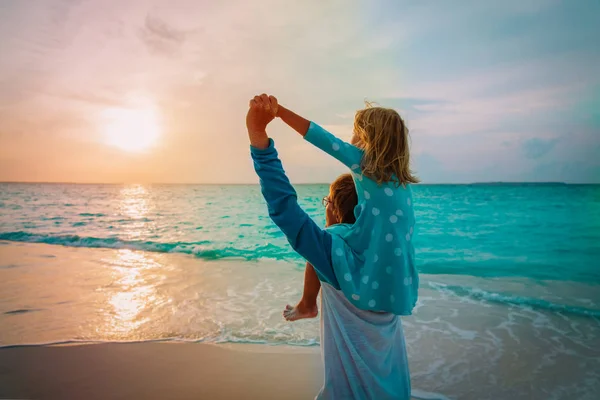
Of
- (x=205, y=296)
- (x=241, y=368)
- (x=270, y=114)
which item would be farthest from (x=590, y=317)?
(x=270, y=114)

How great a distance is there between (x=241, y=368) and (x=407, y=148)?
2.63 meters

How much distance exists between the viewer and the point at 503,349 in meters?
4.26

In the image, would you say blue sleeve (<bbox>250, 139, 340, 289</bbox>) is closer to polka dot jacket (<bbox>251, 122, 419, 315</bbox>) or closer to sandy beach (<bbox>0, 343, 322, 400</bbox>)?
polka dot jacket (<bbox>251, 122, 419, 315</bbox>)

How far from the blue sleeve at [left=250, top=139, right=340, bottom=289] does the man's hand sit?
35mm

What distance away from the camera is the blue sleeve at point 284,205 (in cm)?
159

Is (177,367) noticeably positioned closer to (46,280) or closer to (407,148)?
(407,148)

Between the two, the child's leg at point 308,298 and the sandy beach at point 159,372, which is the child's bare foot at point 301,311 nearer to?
the child's leg at point 308,298

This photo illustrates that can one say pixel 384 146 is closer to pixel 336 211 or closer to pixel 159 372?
pixel 336 211

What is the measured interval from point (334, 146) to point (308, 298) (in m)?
0.86

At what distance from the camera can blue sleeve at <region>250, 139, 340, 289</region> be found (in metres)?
1.59

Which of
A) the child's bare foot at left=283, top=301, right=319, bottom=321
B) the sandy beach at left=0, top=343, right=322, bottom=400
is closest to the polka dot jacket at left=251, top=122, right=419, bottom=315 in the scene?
the child's bare foot at left=283, top=301, right=319, bottom=321

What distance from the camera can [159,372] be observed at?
3365mm

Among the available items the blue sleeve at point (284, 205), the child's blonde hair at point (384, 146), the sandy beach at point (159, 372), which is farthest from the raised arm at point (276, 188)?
the sandy beach at point (159, 372)

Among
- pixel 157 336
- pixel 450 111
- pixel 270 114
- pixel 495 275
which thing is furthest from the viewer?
pixel 450 111
